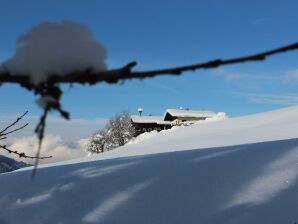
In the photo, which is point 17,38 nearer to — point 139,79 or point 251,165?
point 139,79

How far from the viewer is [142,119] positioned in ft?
189

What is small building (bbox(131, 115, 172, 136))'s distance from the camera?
57.0 m

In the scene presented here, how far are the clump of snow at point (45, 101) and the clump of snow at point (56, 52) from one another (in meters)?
0.03

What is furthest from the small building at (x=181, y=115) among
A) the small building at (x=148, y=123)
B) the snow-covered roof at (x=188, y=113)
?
the small building at (x=148, y=123)

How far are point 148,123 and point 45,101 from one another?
2260 inches

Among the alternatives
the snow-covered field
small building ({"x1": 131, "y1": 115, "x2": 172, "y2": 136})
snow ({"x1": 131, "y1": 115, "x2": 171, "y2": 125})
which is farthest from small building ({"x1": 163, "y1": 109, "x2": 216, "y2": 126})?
the snow-covered field

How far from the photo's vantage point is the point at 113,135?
150 feet

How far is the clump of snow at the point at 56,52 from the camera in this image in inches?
34.2

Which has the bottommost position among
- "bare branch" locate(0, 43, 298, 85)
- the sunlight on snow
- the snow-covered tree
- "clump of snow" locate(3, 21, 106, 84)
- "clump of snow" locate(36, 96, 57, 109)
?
the sunlight on snow

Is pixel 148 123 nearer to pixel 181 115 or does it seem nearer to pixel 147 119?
pixel 147 119

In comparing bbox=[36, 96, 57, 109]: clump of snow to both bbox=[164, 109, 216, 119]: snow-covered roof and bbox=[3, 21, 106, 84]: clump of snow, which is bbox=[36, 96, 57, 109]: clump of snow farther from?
bbox=[164, 109, 216, 119]: snow-covered roof

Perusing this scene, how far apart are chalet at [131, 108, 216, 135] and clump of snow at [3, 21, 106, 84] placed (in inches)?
2170

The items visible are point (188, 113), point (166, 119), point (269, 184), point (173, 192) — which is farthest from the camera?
point (166, 119)

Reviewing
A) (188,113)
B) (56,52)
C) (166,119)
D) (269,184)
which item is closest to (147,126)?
(166,119)
